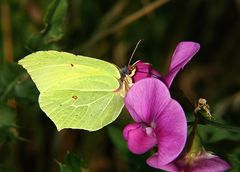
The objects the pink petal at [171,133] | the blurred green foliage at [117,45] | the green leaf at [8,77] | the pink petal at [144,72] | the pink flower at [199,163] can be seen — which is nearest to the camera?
the pink petal at [171,133]

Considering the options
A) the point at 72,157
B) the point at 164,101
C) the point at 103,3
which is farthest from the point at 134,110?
the point at 103,3

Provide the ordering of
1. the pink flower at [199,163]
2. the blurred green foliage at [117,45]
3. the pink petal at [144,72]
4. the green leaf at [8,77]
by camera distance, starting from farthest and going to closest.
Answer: the blurred green foliage at [117,45] < the green leaf at [8,77] < the pink petal at [144,72] < the pink flower at [199,163]

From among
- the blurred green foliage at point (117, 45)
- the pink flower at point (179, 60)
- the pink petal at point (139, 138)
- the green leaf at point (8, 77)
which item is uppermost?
the pink flower at point (179, 60)

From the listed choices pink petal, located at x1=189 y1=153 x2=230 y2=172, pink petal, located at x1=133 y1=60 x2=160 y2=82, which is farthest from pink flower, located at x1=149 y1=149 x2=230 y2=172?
pink petal, located at x1=133 y1=60 x2=160 y2=82

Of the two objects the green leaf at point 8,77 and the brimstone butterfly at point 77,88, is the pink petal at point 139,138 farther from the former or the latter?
the green leaf at point 8,77

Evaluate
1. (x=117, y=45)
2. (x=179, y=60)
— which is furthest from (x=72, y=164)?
(x=117, y=45)

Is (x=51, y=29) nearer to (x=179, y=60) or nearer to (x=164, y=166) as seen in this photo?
(x=179, y=60)

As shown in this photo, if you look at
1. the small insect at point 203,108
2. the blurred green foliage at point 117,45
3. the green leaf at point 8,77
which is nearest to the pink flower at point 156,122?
the small insect at point 203,108

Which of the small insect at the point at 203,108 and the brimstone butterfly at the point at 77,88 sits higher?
the small insect at the point at 203,108
